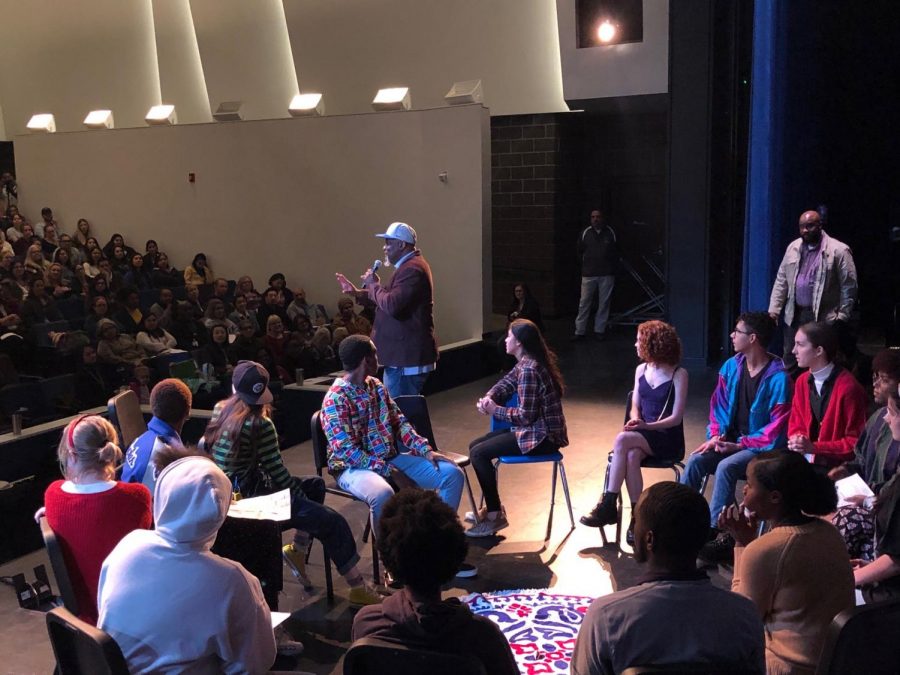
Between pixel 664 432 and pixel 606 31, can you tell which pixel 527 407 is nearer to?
pixel 664 432

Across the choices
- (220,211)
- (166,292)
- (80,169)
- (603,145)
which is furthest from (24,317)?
(603,145)

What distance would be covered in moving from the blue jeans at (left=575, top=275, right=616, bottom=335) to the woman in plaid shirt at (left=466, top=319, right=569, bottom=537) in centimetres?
578

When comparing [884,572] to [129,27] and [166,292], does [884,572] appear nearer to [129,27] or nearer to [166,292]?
[166,292]

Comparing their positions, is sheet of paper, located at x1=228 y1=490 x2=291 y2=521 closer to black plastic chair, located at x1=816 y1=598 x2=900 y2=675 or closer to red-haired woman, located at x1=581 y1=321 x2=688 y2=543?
red-haired woman, located at x1=581 y1=321 x2=688 y2=543

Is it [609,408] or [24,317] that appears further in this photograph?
[24,317]

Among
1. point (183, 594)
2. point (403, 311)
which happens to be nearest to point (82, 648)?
point (183, 594)

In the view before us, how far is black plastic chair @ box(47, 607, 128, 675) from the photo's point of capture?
186 cm

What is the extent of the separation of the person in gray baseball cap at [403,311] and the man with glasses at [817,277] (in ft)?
8.42

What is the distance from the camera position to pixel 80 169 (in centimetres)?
1123

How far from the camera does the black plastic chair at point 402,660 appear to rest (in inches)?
68.7

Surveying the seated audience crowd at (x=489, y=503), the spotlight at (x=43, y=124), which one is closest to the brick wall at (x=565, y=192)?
the seated audience crowd at (x=489, y=503)

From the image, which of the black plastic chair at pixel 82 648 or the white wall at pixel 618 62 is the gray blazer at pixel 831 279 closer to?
the white wall at pixel 618 62

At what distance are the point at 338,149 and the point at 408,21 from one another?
2.28 metres

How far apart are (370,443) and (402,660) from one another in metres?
2.14
